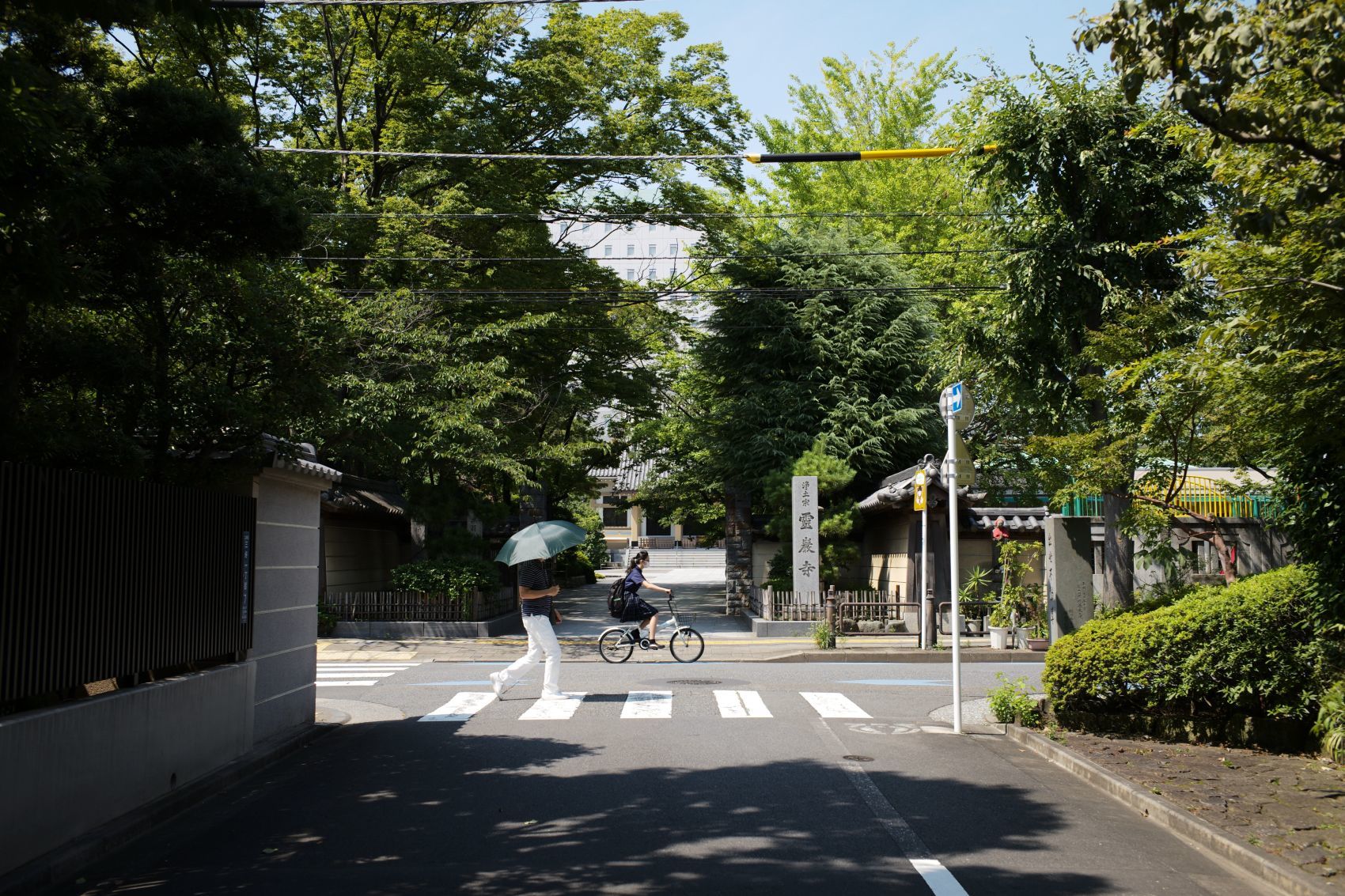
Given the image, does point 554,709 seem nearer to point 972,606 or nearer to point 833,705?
point 833,705

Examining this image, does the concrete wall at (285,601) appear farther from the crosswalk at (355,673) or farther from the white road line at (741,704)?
the white road line at (741,704)

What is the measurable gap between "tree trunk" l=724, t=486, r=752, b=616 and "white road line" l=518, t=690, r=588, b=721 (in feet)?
57.1

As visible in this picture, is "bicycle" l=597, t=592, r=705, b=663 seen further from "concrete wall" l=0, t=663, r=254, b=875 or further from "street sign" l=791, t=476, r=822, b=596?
"concrete wall" l=0, t=663, r=254, b=875

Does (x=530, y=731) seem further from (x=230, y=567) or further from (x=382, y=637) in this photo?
(x=382, y=637)

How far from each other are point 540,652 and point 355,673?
18.8ft

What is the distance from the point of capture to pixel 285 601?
1147 centimetres

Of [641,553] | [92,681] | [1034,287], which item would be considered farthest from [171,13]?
[1034,287]

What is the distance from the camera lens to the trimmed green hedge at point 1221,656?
9.45m

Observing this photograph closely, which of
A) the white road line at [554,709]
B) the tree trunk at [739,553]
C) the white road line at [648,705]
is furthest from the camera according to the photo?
the tree trunk at [739,553]

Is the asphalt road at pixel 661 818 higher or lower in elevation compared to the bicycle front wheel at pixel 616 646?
lower

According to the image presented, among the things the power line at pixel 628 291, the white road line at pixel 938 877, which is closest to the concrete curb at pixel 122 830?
the white road line at pixel 938 877

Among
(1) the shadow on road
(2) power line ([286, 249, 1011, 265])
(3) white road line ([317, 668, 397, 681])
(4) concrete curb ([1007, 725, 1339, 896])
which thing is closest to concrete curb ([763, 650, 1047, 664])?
(3) white road line ([317, 668, 397, 681])

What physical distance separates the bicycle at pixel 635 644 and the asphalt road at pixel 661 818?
17.9 feet

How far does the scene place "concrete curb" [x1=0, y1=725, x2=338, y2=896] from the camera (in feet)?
19.7
